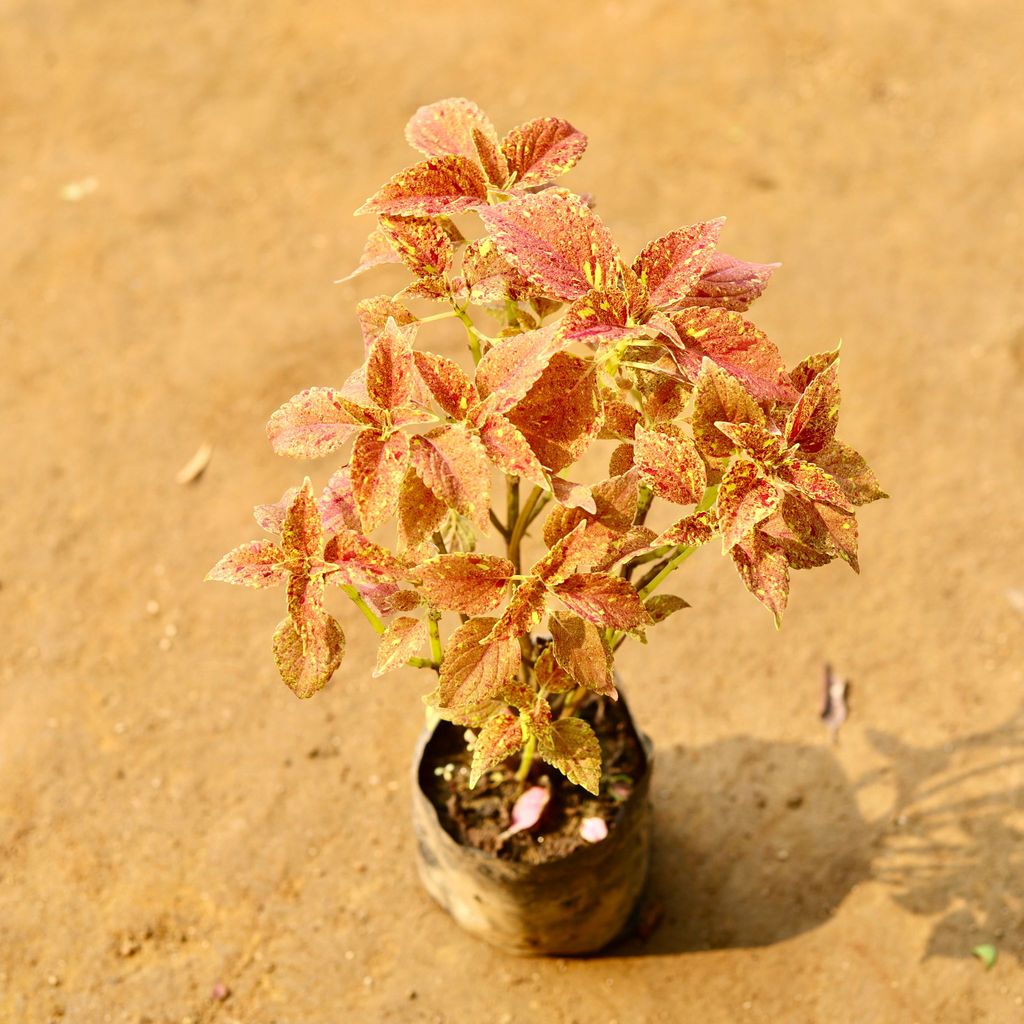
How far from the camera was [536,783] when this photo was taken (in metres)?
2.15

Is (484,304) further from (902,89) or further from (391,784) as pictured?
(902,89)

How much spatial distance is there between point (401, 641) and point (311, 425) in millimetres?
319

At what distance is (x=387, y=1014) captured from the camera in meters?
2.41

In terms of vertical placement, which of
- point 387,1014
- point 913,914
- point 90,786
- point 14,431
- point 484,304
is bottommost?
point 913,914

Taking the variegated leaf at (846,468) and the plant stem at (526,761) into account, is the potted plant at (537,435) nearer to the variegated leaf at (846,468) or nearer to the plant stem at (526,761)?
the variegated leaf at (846,468)

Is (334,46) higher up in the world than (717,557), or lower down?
higher up

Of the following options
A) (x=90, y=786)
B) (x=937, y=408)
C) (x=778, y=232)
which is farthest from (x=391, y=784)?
(x=778, y=232)

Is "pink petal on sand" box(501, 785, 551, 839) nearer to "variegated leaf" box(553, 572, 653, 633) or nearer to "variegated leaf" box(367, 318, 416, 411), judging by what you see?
"variegated leaf" box(553, 572, 653, 633)

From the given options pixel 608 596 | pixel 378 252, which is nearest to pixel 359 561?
pixel 608 596

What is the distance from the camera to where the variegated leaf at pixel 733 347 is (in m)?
1.44

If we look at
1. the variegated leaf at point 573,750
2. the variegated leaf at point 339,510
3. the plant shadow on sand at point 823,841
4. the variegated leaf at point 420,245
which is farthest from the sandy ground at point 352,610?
the variegated leaf at point 420,245

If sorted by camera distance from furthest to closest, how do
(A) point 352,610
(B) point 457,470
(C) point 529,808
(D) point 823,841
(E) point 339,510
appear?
(A) point 352,610
(D) point 823,841
(C) point 529,808
(E) point 339,510
(B) point 457,470

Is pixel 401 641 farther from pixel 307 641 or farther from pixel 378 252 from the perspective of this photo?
pixel 378 252

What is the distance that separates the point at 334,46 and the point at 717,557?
2.55 meters
